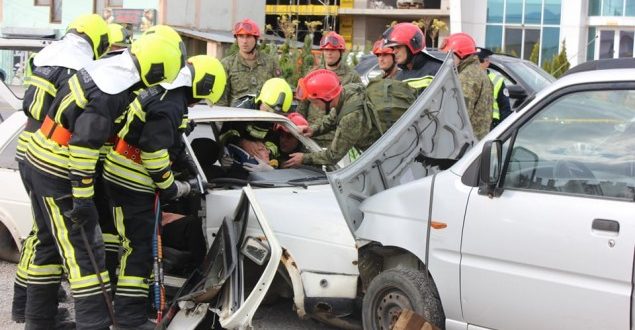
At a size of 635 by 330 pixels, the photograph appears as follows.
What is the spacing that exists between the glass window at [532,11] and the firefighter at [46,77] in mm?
31370

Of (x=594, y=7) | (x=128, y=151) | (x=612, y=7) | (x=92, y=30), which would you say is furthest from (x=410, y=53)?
(x=594, y=7)

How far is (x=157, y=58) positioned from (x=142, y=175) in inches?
29.7

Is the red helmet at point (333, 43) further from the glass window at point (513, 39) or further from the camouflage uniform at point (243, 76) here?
the glass window at point (513, 39)

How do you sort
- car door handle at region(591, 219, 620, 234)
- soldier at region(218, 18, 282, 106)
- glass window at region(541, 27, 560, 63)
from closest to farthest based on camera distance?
car door handle at region(591, 219, 620, 234), soldier at region(218, 18, 282, 106), glass window at region(541, 27, 560, 63)

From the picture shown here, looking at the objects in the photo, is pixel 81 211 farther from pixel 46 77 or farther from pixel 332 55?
pixel 332 55

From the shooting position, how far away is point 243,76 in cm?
853

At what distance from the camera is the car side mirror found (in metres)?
3.95

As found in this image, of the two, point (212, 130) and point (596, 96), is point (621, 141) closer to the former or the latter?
point (596, 96)

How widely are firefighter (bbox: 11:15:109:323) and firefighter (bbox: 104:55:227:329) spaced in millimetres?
586

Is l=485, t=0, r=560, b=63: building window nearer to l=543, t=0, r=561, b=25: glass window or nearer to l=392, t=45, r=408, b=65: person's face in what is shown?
l=543, t=0, r=561, b=25: glass window

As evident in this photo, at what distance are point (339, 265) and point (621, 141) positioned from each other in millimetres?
1820

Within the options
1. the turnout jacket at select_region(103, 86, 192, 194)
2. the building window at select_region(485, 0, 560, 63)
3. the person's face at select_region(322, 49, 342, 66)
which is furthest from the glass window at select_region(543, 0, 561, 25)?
the turnout jacket at select_region(103, 86, 192, 194)

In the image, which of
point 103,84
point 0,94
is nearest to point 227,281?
point 103,84

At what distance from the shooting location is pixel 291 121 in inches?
253
